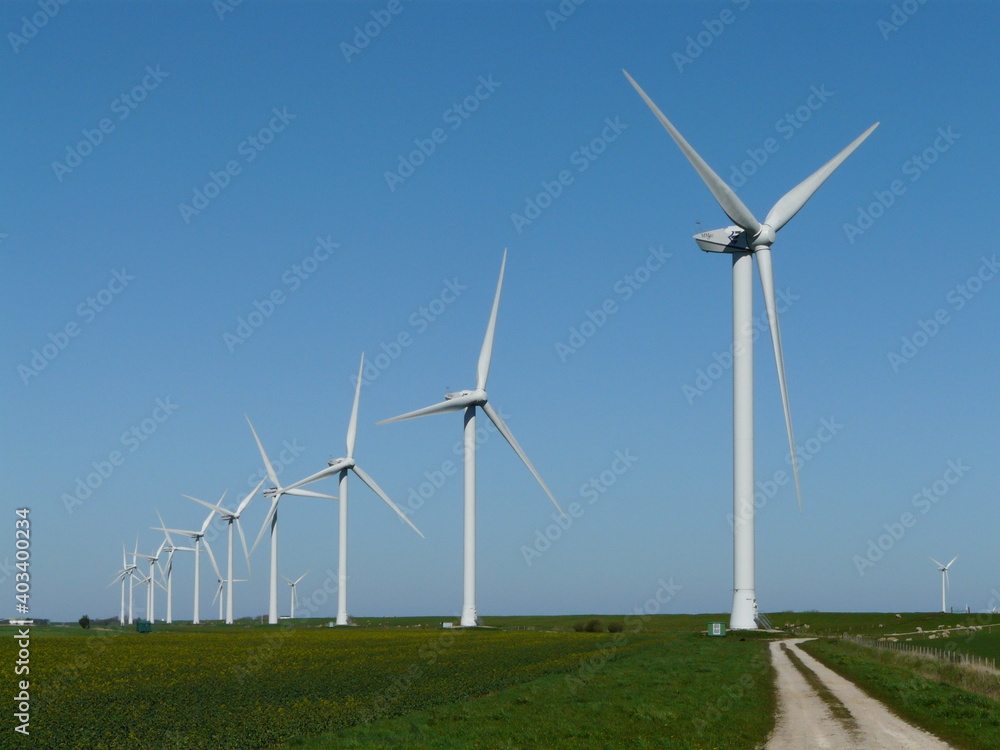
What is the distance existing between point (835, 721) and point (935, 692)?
9544mm

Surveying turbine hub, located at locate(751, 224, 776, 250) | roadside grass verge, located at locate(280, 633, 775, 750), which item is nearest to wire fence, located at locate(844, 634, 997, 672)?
roadside grass verge, located at locate(280, 633, 775, 750)

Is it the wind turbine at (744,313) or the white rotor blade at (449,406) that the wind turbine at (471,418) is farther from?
the wind turbine at (744,313)

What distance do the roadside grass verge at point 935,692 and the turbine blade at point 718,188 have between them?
3311cm

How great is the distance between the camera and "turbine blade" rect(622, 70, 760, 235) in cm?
7312

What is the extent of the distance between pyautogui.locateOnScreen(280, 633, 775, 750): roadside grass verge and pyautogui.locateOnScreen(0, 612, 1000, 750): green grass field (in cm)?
7

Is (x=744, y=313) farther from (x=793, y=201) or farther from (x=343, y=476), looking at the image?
(x=343, y=476)

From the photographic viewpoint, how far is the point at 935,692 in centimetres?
3975

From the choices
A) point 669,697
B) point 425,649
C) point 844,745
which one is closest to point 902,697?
point 669,697

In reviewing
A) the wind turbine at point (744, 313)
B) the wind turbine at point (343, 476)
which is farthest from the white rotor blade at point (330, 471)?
the wind turbine at point (744, 313)

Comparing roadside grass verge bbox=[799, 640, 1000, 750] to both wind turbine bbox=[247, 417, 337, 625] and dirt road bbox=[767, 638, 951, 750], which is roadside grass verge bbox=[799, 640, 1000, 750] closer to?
dirt road bbox=[767, 638, 951, 750]

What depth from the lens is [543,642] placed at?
8550 cm

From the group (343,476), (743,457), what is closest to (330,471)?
(343,476)

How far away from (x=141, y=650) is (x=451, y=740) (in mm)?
44797

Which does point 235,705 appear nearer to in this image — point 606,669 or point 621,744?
point 621,744
